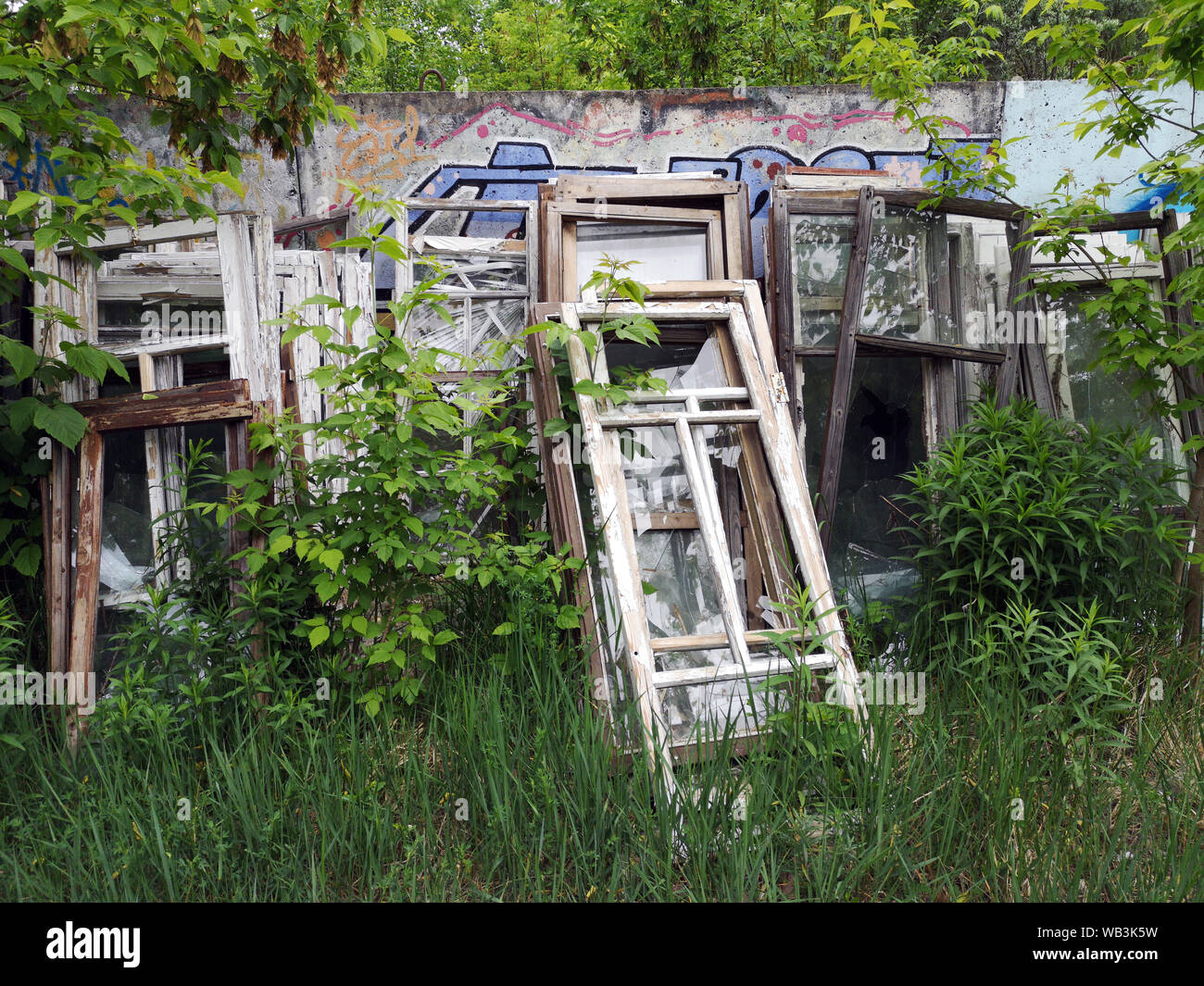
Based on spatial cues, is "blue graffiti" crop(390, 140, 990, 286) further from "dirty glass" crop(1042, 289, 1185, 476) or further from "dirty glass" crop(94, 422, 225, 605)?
"dirty glass" crop(94, 422, 225, 605)

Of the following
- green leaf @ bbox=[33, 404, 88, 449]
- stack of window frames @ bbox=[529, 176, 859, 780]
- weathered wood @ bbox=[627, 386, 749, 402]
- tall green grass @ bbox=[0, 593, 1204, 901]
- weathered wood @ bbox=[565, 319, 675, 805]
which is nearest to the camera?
tall green grass @ bbox=[0, 593, 1204, 901]

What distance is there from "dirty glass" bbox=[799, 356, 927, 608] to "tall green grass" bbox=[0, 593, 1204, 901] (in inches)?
57.9

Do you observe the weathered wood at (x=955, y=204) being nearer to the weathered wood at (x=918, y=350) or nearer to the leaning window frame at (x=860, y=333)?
the leaning window frame at (x=860, y=333)

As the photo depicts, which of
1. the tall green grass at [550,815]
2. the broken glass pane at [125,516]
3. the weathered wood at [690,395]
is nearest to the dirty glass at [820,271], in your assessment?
the weathered wood at [690,395]

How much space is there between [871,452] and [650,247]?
5.15 ft

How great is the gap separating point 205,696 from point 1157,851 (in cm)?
303

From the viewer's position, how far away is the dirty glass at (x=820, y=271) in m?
4.18

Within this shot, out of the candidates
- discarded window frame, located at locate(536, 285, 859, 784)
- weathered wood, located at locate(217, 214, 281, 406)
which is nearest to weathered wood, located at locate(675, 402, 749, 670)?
discarded window frame, located at locate(536, 285, 859, 784)

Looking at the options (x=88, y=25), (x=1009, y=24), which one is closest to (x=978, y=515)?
(x=88, y=25)

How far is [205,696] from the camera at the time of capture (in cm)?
282

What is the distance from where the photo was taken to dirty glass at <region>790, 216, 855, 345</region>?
4176mm

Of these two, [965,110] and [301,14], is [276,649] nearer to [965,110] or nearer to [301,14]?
[301,14]

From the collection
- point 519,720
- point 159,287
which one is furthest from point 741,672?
point 159,287

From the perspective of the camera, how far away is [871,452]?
14.4 ft
